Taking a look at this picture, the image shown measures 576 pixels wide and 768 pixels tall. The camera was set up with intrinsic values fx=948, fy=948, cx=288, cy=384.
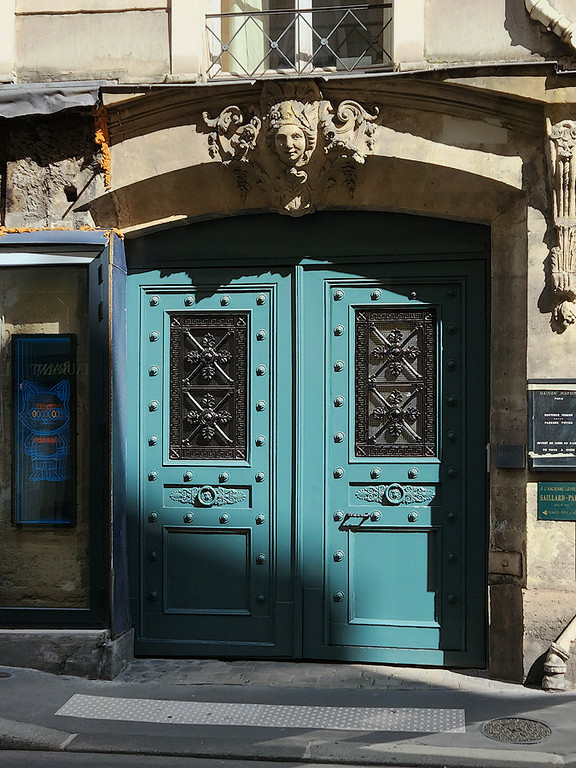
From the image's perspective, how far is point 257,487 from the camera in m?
6.36

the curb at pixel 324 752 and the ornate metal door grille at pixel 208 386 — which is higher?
the ornate metal door grille at pixel 208 386

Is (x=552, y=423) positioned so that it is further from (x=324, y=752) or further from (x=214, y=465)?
(x=324, y=752)

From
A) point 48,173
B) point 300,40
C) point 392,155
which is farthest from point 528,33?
point 48,173

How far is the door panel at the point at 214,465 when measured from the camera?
6.36 m

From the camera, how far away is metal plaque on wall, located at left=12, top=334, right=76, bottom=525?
20.6 ft

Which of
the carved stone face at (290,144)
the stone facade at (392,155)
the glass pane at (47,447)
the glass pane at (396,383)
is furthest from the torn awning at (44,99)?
the glass pane at (396,383)

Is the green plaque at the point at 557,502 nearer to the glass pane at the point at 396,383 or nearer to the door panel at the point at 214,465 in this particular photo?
the glass pane at the point at 396,383

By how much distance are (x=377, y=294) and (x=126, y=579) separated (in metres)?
2.53

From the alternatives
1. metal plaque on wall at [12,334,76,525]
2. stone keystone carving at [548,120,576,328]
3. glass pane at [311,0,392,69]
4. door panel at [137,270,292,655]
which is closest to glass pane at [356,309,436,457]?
door panel at [137,270,292,655]

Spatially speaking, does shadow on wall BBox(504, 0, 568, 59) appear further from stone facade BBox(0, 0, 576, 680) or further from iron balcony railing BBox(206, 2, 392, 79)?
iron balcony railing BBox(206, 2, 392, 79)

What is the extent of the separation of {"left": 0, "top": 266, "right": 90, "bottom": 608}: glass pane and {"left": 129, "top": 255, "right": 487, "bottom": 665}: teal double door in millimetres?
395

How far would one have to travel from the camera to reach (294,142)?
5910mm

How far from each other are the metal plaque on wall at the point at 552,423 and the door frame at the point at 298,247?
1.45ft

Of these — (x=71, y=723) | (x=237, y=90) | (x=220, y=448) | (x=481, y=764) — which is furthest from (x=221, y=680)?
(x=237, y=90)
